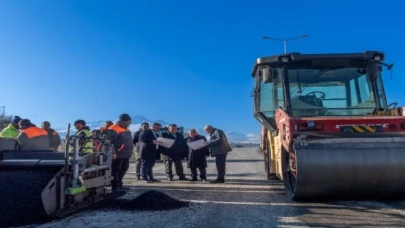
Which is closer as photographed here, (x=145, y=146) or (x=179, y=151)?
(x=145, y=146)

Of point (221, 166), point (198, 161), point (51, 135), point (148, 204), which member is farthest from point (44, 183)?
point (198, 161)

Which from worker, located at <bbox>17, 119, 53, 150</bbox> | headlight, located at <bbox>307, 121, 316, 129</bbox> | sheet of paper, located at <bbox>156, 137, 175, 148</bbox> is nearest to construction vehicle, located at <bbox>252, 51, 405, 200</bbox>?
headlight, located at <bbox>307, 121, 316, 129</bbox>

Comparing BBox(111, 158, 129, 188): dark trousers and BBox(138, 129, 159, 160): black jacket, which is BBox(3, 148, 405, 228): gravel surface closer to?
BBox(111, 158, 129, 188): dark trousers

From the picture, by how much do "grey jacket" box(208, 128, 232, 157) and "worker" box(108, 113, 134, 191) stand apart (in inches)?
92.2

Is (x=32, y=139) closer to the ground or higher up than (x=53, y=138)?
closer to the ground

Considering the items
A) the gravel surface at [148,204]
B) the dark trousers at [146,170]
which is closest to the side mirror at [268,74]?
the gravel surface at [148,204]

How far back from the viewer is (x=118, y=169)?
9305mm

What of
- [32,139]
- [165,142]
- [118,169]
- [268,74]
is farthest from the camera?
[165,142]

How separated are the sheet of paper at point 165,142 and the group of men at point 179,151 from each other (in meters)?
0.09

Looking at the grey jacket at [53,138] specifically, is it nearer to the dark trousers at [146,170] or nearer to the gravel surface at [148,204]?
the dark trousers at [146,170]

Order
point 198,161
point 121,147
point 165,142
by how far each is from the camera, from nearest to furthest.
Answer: point 121,147, point 198,161, point 165,142

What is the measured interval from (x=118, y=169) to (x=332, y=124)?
4984 millimetres

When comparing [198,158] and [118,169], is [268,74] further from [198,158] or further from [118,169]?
[198,158]

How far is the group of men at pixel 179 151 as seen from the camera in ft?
35.6
